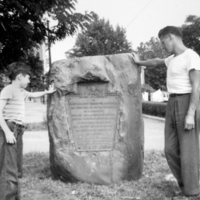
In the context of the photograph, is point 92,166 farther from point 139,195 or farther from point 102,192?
point 139,195

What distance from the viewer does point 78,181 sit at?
4418mm

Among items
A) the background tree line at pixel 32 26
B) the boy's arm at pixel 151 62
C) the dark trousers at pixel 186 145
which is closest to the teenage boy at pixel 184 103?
the dark trousers at pixel 186 145

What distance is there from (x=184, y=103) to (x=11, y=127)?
1.89 meters

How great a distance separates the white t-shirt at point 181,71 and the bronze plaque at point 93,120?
38.3 inches

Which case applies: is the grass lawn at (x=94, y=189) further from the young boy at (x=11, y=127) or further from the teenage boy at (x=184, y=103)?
the young boy at (x=11, y=127)

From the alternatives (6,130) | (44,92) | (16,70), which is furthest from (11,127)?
(44,92)

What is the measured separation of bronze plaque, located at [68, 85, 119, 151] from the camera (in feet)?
14.6

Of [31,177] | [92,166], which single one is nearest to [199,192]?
[92,166]

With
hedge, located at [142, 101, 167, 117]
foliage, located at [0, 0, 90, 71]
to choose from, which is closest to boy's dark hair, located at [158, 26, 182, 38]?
foliage, located at [0, 0, 90, 71]

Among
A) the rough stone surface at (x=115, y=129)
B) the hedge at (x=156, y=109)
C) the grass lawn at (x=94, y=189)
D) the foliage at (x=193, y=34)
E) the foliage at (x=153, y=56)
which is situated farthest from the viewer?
the foliage at (x=153, y=56)

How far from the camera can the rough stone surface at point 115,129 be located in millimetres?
4422

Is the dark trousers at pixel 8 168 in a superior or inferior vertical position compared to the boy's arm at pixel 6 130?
inferior

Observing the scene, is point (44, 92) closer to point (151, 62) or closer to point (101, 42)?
point (151, 62)

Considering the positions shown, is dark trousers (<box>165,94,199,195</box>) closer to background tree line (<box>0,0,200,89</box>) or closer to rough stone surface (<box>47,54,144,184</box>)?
rough stone surface (<box>47,54,144,184</box>)
